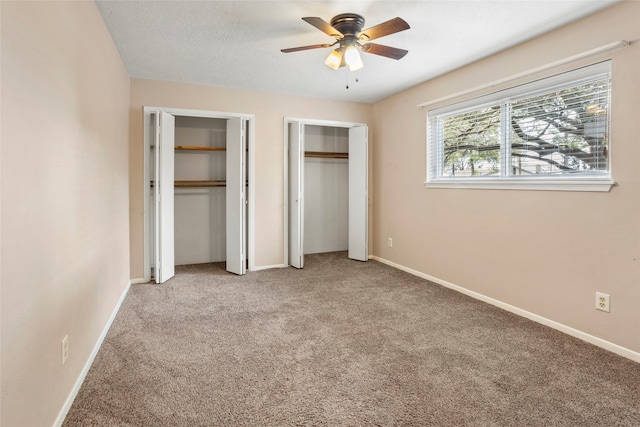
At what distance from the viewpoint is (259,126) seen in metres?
4.62

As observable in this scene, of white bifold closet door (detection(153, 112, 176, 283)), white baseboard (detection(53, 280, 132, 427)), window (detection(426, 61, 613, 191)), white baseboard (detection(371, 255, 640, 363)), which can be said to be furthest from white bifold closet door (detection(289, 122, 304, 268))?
white baseboard (detection(53, 280, 132, 427))

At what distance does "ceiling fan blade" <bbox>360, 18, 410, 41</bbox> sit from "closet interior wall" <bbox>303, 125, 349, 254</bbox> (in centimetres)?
306

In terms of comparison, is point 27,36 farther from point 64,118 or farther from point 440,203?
point 440,203

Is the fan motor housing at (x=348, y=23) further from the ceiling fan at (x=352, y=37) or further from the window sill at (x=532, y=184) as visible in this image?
the window sill at (x=532, y=184)

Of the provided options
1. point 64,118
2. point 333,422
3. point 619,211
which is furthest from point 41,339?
point 619,211

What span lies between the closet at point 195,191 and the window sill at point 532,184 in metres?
2.53

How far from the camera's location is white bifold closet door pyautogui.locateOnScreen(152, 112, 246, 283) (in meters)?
→ 3.93

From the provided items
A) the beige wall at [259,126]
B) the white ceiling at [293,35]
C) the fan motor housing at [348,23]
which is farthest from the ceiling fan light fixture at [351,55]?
the beige wall at [259,126]

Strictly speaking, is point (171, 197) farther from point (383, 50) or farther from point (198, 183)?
point (383, 50)

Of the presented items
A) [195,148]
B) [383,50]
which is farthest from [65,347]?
[195,148]

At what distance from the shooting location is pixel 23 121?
130 centimetres

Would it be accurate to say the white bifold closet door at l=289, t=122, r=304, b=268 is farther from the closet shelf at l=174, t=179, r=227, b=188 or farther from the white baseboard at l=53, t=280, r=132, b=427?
the white baseboard at l=53, t=280, r=132, b=427

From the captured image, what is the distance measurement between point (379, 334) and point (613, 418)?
138 cm

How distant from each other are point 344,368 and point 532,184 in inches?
87.0
